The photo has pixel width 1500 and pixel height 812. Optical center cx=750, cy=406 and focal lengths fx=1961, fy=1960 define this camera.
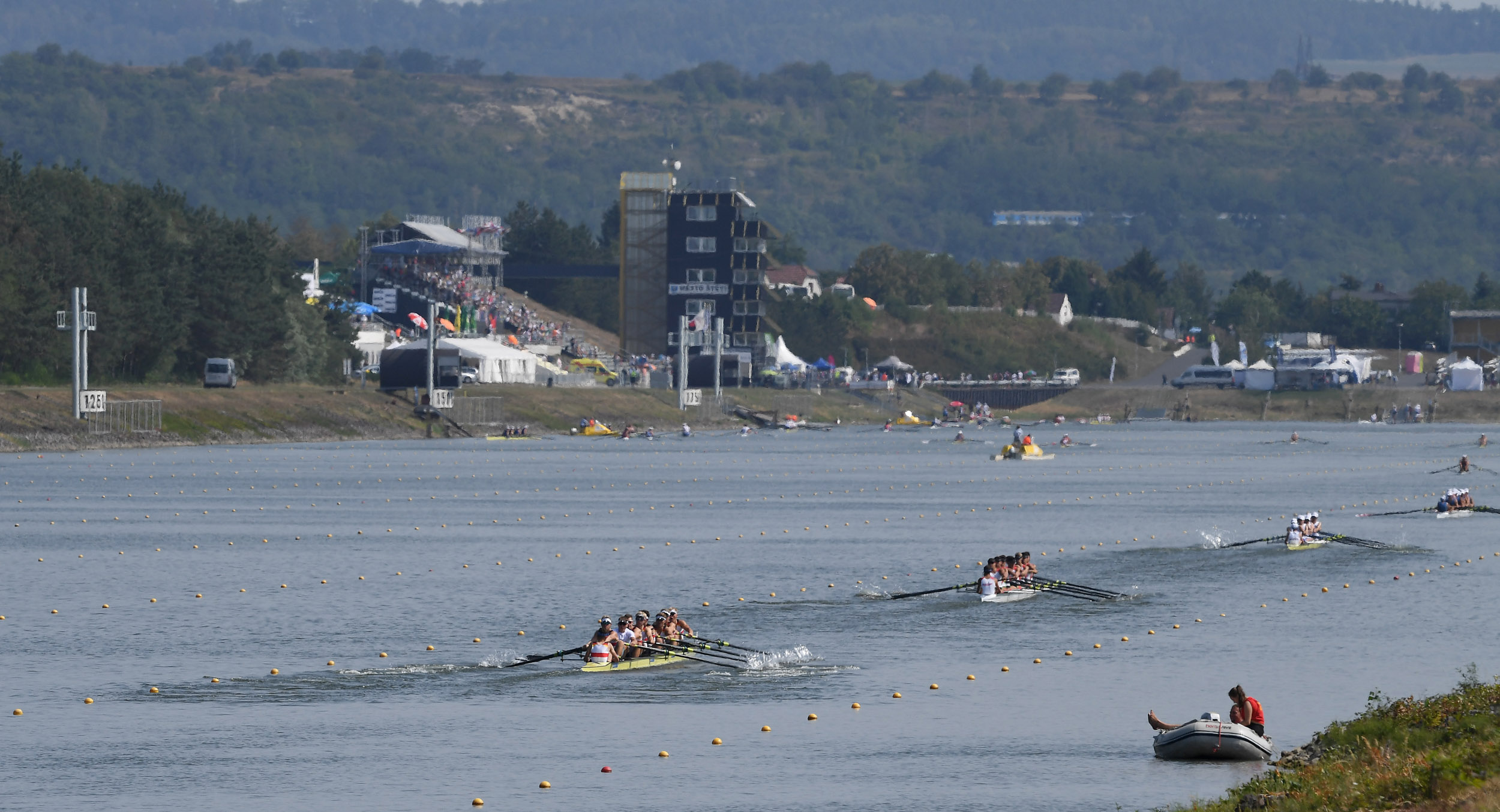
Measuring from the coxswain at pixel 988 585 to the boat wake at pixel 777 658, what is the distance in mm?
11125

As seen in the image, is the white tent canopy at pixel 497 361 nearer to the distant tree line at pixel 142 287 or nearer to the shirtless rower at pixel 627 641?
the distant tree line at pixel 142 287

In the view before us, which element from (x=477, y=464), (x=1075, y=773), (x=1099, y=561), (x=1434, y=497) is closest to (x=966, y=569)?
(x=1099, y=561)

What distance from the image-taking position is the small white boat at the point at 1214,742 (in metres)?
34.5

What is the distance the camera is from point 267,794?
3294 centimetres

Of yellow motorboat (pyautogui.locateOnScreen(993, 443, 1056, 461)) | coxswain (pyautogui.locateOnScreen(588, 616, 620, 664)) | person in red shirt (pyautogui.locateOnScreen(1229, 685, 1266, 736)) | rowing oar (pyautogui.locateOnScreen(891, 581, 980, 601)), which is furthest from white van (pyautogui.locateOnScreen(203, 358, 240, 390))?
person in red shirt (pyautogui.locateOnScreen(1229, 685, 1266, 736))

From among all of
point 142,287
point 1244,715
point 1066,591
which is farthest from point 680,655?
point 142,287

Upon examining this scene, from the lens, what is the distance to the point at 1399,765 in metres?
28.7

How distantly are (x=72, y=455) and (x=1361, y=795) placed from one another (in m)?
116

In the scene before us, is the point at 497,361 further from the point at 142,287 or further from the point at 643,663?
the point at 643,663

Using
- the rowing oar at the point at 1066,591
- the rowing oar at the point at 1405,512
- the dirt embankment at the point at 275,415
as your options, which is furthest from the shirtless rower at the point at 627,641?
the dirt embankment at the point at 275,415

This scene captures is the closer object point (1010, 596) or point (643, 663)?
point (643, 663)

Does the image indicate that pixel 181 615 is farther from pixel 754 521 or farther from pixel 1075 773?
pixel 754 521

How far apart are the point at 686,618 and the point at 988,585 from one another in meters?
9.41

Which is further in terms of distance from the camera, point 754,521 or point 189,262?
point 189,262
